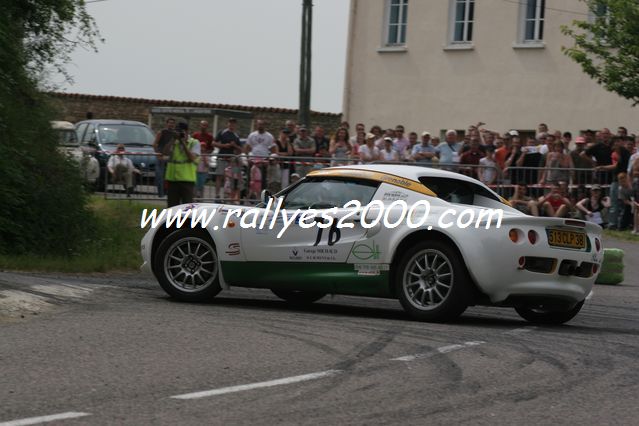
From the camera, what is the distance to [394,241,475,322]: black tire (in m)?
11.8

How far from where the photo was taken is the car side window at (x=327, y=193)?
12617 mm

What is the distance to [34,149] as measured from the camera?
18.4 meters

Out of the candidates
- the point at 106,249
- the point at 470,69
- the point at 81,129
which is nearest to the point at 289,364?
the point at 106,249

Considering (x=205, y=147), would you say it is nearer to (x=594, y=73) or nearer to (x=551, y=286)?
(x=594, y=73)

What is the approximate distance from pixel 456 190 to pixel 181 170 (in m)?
8.48

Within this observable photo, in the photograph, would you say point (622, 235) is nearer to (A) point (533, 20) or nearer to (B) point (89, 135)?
(B) point (89, 135)

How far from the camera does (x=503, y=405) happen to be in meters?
7.85

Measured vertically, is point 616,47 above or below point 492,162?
above

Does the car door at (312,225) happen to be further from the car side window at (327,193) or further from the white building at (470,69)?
the white building at (470,69)

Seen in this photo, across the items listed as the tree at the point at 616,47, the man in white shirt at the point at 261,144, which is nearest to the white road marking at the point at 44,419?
the man in white shirt at the point at 261,144

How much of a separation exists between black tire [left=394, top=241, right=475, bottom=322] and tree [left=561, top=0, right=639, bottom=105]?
17.7 m

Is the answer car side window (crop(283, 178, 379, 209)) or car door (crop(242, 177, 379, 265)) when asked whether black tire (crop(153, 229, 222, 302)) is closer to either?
car door (crop(242, 177, 379, 265))

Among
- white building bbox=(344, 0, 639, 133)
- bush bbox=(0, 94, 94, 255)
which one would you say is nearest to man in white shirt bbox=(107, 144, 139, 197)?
bush bbox=(0, 94, 94, 255)

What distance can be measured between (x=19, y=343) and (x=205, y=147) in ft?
52.5
